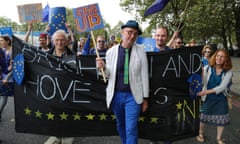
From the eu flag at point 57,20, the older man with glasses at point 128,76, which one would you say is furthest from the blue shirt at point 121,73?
the eu flag at point 57,20

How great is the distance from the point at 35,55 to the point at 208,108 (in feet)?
9.10

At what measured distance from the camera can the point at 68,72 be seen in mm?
3676

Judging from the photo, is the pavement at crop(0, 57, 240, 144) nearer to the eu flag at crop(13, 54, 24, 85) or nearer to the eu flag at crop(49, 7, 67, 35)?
the eu flag at crop(13, 54, 24, 85)

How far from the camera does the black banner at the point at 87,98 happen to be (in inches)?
141

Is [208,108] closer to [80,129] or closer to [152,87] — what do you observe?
[152,87]

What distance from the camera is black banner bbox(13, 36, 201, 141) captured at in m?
3.58

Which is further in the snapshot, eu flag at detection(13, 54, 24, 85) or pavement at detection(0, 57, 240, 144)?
pavement at detection(0, 57, 240, 144)

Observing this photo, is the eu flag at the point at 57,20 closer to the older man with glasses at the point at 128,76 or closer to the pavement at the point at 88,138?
the pavement at the point at 88,138

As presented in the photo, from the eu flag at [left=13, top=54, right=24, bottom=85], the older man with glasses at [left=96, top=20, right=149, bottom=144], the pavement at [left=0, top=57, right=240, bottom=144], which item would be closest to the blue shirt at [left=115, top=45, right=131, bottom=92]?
the older man with glasses at [left=96, top=20, right=149, bottom=144]

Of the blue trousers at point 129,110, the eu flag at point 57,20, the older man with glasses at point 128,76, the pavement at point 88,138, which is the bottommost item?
the pavement at point 88,138

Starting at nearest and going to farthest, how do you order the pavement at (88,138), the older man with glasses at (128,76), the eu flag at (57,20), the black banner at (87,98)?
the older man with glasses at (128,76)
the black banner at (87,98)
the pavement at (88,138)
the eu flag at (57,20)

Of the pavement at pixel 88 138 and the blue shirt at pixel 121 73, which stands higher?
the blue shirt at pixel 121 73

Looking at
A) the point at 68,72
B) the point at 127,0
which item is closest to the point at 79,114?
the point at 68,72

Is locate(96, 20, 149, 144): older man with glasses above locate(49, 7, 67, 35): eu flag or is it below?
below
